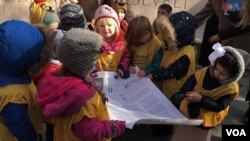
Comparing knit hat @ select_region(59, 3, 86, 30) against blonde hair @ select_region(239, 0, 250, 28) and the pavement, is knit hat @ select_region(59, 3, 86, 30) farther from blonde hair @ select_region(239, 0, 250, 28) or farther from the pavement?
blonde hair @ select_region(239, 0, 250, 28)

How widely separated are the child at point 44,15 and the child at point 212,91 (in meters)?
1.42

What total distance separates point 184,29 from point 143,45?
1.52ft

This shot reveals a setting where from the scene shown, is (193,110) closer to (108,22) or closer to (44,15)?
(108,22)

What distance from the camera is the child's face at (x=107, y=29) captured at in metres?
3.22

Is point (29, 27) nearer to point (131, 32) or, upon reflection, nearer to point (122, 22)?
point (131, 32)

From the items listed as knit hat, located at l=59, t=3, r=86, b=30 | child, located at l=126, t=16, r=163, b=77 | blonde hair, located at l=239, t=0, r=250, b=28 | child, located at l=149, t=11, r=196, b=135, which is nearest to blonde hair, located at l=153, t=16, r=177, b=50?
child, located at l=149, t=11, r=196, b=135

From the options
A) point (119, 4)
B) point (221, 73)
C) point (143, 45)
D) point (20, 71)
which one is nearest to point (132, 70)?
point (143, 45)

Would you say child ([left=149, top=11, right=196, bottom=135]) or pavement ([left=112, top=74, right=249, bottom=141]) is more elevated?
child ([left=149, top=11, right=196, bottom=135])

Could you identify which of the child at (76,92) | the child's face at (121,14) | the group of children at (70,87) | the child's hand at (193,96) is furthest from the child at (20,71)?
the child's face at (121,14)

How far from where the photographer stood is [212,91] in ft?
8.04

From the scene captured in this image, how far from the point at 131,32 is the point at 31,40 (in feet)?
4.19

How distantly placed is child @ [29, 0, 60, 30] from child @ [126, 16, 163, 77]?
715mm

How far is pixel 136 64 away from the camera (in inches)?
127

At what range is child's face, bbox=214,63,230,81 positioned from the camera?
7.74 ft
